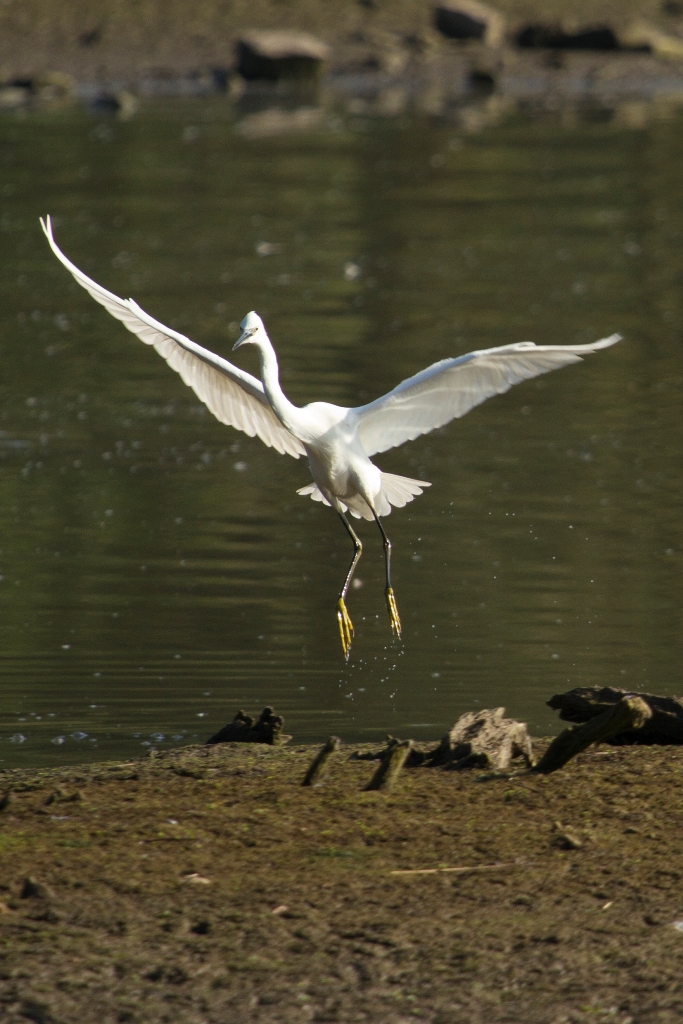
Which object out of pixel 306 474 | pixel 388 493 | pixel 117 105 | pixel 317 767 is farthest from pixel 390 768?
pixel 117 105

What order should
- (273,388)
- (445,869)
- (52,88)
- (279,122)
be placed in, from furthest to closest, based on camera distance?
(52,88) < (279,122) < (273,388) < (445,869)

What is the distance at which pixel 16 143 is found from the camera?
30.4 metres

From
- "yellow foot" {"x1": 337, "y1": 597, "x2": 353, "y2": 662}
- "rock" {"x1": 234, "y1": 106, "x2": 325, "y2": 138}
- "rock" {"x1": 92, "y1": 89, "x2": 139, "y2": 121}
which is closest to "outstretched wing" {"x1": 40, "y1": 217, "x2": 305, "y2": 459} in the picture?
"yellow foot" {"x1": 337, "y1": 597, "x2": 353, "y2": 662}

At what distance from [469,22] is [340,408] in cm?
3421

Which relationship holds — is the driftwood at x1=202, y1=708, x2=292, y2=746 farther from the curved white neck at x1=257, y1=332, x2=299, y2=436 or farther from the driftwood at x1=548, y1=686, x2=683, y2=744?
the curved white neck at x1=257, y1=332, x2=299, y2=436

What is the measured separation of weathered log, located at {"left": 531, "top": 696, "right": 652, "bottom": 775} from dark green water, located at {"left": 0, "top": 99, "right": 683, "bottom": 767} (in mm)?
1353

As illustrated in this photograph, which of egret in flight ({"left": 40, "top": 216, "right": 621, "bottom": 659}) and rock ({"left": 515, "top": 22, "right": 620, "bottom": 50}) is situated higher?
egret in flight ({"left": 40, "top": 216, "right": 621, "bottom": 659})

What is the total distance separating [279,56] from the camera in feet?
127

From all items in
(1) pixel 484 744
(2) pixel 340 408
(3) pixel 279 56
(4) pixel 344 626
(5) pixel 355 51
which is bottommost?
(5) pixel 355 51

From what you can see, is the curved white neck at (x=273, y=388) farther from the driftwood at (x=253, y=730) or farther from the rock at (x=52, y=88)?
the rock at (x=52, y=88)

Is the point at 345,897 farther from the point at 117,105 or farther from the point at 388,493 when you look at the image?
the point at 117,105

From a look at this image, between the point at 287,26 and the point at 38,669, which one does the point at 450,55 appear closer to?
the point at 287,26

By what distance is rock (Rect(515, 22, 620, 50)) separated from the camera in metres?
39.2

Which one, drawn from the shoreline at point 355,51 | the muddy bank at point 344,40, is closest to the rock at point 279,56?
the shoreline at point 355,51
